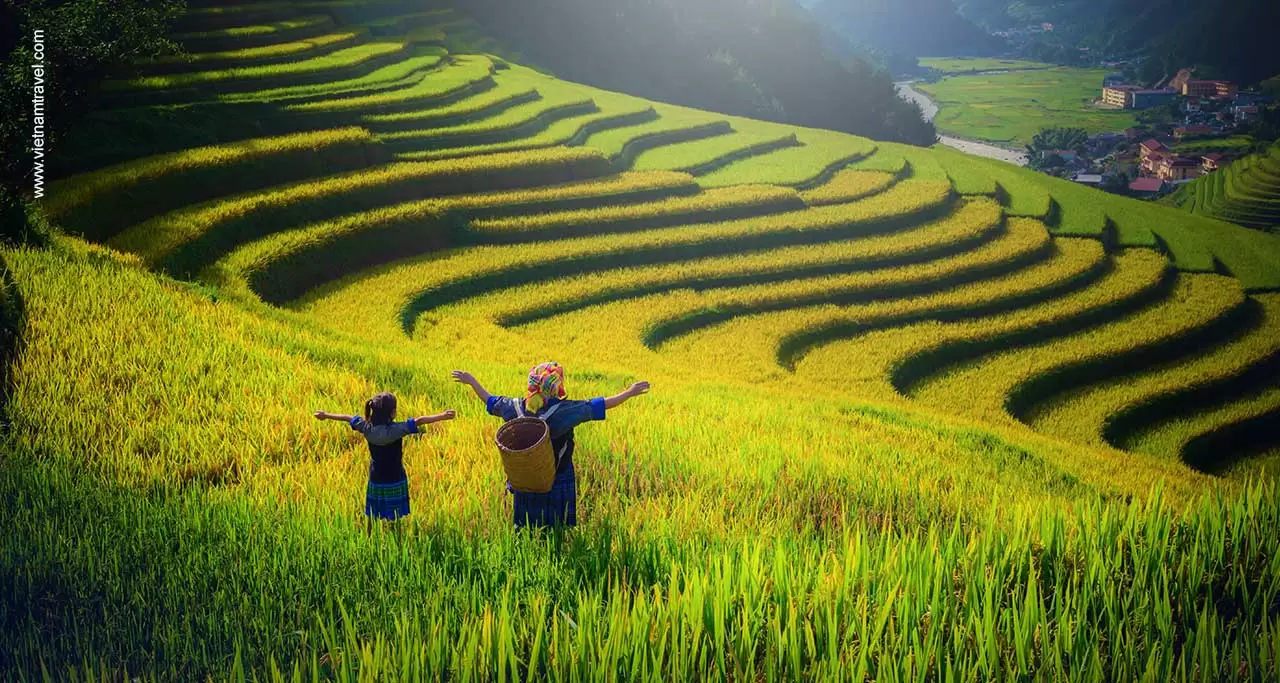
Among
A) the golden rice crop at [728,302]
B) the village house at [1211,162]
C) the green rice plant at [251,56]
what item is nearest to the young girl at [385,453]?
the golden rice crop at [728,302]

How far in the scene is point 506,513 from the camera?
3.86 m

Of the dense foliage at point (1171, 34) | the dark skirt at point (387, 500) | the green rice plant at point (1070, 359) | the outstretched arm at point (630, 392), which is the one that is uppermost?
the dense foliage at point (1171, 34)

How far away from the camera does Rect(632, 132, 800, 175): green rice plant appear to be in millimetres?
20562

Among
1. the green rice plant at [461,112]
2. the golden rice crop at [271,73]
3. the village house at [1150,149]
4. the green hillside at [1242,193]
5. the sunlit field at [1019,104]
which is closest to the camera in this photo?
the golden rice crop at [271,73]

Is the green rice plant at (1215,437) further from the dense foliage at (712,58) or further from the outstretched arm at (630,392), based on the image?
the dense foliage at (712,58)

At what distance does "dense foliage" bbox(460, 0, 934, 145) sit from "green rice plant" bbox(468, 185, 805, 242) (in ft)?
64.7

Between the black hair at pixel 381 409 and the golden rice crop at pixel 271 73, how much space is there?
49.4 ft

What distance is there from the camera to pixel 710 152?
875 inches

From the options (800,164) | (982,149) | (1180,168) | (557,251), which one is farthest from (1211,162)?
(557,251)

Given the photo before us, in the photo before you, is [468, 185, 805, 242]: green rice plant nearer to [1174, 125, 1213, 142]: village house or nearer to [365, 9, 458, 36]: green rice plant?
[365, 9, 458, 36]: green rice plant

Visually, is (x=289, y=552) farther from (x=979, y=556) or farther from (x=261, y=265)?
(x=261, y=265)

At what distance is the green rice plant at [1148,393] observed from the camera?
1290 cm

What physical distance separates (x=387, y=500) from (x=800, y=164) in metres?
20.3

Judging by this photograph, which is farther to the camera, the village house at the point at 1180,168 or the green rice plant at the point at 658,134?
the village house at the point at 1180,168
